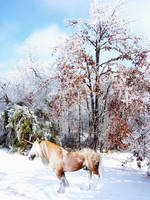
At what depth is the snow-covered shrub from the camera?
5.78m

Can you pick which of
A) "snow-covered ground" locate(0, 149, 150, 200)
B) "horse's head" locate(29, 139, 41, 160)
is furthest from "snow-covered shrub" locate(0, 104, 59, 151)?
"horse's head" locate(29, 139, 41, 160)

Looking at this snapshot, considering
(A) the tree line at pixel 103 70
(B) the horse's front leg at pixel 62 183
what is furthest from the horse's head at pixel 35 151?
(A) the tree line at pixel 103 70

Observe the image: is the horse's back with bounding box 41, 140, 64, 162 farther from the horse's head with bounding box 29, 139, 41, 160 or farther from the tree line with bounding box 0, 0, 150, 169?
Answer: the tree line with bounding box 0, 0, 150, 169

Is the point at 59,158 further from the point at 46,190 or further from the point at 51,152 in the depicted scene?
the point at 46,190

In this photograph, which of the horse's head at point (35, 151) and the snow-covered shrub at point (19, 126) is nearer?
the horse's head at point (35, 151)

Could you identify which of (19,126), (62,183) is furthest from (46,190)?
(19,126)

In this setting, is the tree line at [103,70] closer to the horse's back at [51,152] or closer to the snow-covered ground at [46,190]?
the snow-covered ground at [46,190]

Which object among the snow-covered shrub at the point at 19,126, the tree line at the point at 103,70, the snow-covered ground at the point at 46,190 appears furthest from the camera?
the snow-covered shrub at the point at 19,126

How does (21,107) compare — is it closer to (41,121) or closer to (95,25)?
(41,121)

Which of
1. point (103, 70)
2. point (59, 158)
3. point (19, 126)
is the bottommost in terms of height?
point (59, 158)

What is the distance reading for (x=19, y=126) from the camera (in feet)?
18.9

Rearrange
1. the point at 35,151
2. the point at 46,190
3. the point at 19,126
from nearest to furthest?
the point at 35,151, the point at 46,190, the point at 19,126

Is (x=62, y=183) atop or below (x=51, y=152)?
below

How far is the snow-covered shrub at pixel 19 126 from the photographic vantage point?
5.78 metres
